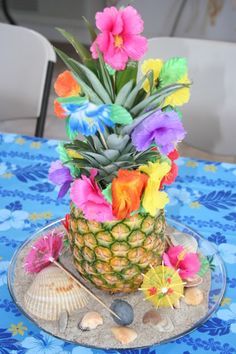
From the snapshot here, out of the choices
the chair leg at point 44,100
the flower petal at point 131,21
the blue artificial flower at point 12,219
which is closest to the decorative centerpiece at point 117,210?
the flower petal at point 131,21

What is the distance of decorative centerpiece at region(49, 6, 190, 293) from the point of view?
700 mm

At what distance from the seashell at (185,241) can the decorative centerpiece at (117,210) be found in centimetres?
2

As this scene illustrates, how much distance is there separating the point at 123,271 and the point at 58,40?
2.87 metres

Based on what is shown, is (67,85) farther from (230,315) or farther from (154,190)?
(230,315)

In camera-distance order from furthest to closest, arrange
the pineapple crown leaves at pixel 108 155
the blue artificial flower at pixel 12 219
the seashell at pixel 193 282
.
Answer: the blue artificial flower at pixel 12 219 < the seashell at pixel 193 282 < the pineapple crown leaves at pixel 108 155

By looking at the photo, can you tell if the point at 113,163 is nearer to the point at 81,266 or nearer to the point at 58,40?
the point at 81,266

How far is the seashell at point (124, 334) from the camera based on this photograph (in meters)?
0.78

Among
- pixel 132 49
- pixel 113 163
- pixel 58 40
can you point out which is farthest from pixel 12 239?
pixel 58 40

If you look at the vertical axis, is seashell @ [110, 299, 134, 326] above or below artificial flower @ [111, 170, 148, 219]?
below

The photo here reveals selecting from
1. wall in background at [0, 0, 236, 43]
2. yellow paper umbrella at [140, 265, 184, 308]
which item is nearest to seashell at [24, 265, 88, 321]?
yellow paper umbrella at [140, 265, 184, 308]

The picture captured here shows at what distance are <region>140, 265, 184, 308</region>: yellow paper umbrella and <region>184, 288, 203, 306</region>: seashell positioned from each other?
0.03 metres

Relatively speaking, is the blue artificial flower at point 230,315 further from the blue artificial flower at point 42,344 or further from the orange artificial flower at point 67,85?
the orange artificial flower at point 67,85

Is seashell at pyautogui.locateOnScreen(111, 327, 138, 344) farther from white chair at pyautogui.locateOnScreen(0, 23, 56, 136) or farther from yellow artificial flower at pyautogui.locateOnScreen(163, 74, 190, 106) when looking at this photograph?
white chair at pyautogui.locateOnScreen(0, 23, 56, 136)

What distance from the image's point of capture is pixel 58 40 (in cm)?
346
